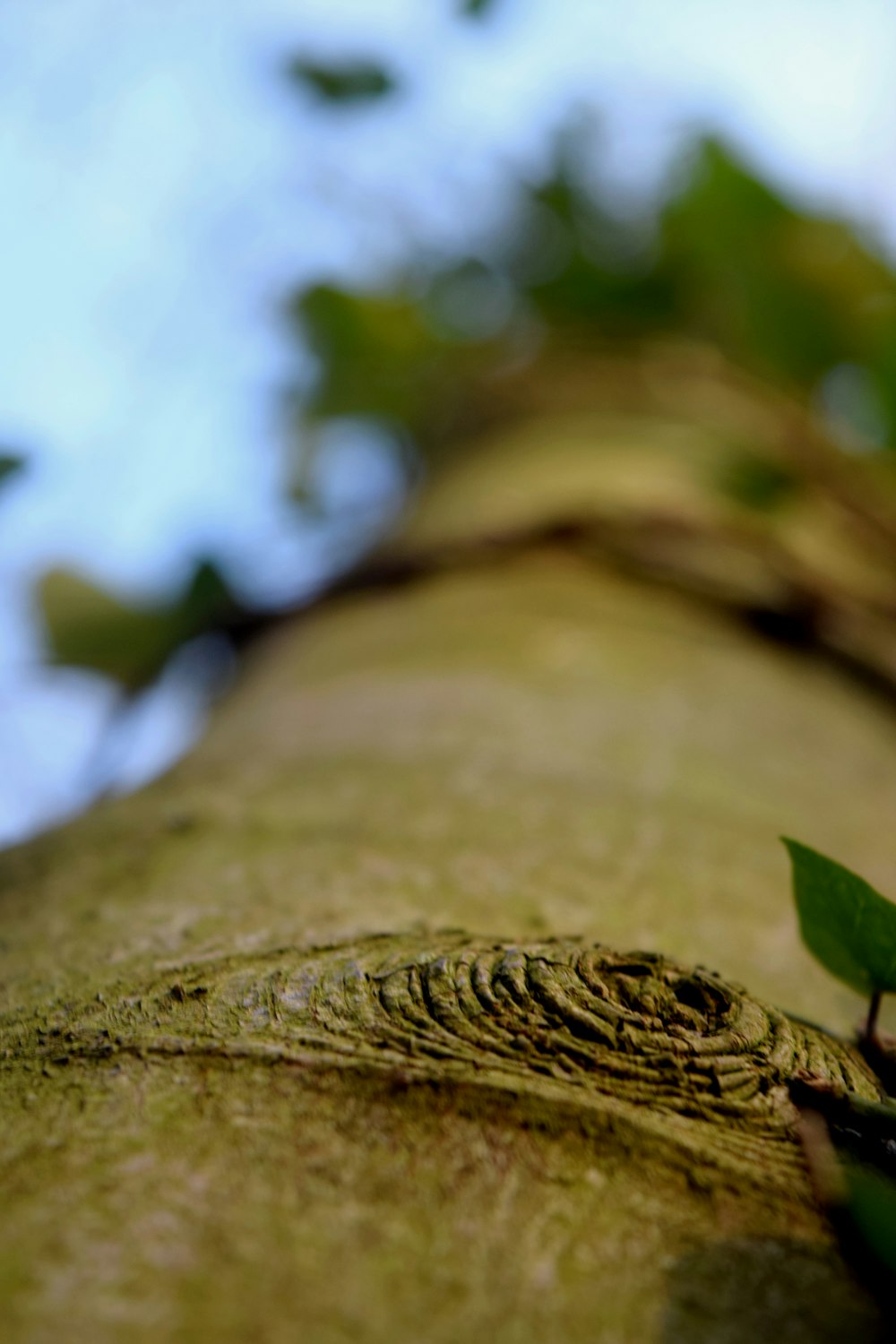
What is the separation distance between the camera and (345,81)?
1087 mm

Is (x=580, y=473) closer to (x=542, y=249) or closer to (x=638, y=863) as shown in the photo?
(x=542, y=249)

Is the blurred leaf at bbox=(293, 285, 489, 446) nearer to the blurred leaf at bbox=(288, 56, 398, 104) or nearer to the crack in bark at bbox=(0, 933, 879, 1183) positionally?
the blurred leaf at bbox=(288, 56, 398, 104)

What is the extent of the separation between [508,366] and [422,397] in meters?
0.17

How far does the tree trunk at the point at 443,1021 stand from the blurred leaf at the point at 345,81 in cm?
64

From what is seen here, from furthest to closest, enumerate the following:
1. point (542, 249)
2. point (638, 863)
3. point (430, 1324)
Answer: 1. point (542, 249)
2. point (638, 863)
3. point (430, 1324)

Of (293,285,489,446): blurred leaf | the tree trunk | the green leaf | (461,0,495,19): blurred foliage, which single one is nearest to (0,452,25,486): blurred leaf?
the tree trunk

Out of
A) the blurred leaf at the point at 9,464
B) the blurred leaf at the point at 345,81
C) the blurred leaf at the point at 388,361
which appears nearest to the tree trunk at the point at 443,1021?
the blurred leaf at the point at 9,464

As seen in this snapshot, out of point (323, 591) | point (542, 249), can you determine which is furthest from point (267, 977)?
point (542, 249)

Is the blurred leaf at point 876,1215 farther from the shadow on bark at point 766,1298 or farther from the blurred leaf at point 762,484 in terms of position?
the blurred leaf at point 762,484

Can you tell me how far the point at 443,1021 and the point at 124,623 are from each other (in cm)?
85

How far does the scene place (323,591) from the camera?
935mm

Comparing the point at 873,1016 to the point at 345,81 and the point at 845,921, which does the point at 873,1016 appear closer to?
the point at 845,921

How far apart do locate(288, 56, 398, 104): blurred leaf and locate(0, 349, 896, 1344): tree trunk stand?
2.09 feet

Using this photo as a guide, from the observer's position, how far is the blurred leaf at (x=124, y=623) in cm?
103
